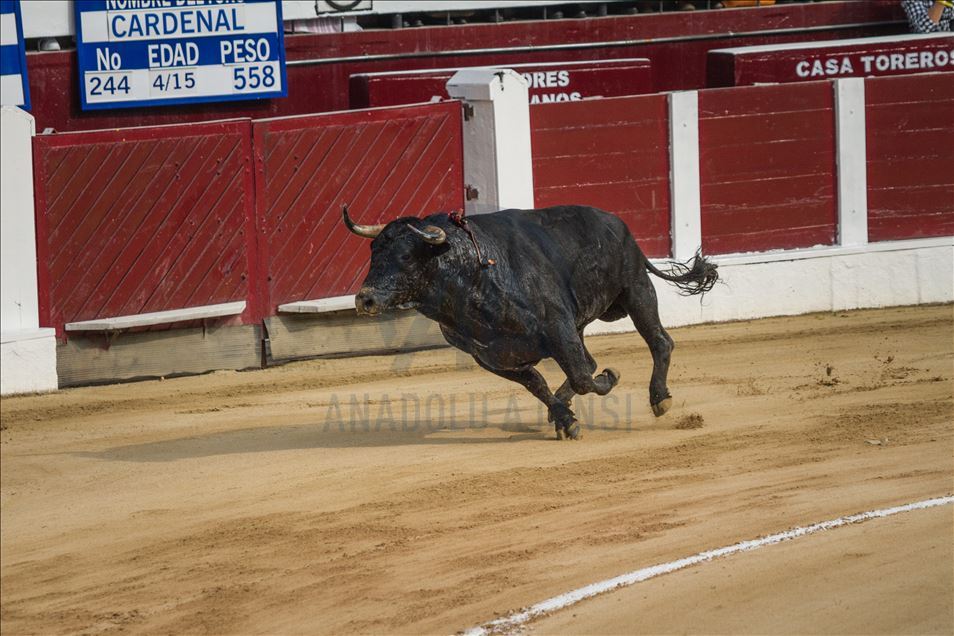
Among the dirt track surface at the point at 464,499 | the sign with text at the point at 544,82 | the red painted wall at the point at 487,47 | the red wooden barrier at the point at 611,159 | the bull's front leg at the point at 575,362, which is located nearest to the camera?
the dirt track surface at the point at 464,499

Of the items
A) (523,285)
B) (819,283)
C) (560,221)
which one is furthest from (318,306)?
(819,283)

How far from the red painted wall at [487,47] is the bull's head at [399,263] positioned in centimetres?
724

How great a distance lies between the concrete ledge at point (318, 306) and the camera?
1112 centimetres

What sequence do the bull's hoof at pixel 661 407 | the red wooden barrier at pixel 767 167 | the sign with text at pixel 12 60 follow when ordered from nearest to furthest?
the bull's hoof at pixel 661 407 < the red wooden barrier at pixel 767 167 < the sign with text at pixel 12 60

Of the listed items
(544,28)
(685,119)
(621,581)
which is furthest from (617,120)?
(621,581)

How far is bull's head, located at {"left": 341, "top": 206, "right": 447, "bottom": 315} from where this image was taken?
7762 mm

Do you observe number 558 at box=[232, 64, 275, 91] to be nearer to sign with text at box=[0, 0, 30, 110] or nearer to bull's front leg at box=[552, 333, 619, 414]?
sign with text at box=[0, 0, 30, 110]

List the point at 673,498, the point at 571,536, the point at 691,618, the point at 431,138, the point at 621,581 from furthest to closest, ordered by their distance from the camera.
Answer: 1. the point at 431,138
2. the point at 673,498
3. the point at 571,536
4. the point at 621,581
5. the point at 691,618

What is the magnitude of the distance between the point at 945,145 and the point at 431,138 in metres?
4.70

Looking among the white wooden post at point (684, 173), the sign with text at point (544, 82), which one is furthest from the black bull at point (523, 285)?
the sign with text at point (544, 82)

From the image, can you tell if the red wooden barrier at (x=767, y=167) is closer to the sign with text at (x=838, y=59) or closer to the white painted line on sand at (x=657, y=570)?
the sign with text at (x=838, y=59)

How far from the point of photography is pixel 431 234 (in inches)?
307

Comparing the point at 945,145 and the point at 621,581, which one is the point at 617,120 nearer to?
the point at 945,145

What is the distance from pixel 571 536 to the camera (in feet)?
22.3
